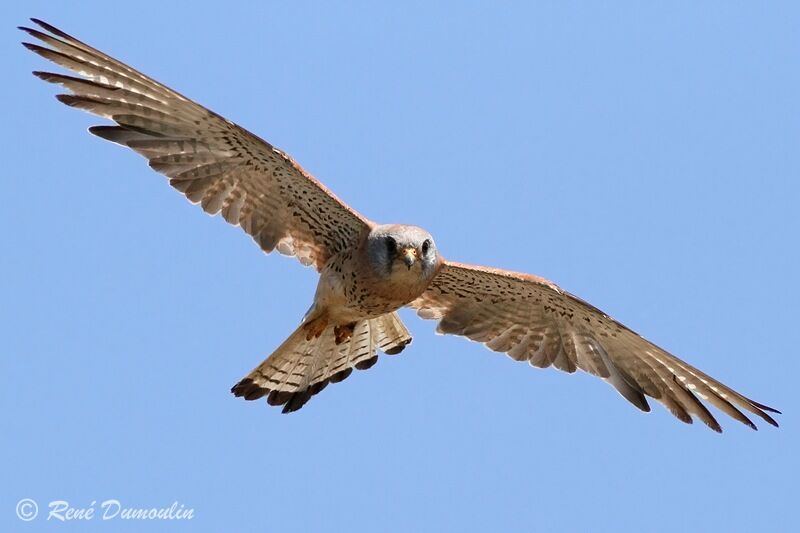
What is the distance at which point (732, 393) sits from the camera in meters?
12.7

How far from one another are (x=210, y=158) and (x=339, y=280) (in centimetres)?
149

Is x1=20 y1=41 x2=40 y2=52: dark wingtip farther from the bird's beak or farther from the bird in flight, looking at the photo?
the bird's beak

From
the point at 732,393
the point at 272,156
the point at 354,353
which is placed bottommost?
the point at 732,393

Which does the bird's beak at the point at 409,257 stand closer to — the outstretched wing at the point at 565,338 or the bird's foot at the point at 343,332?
the outstretched wing at the point at 565,338

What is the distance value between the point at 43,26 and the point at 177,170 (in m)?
1.64

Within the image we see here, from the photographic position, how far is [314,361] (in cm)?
1291

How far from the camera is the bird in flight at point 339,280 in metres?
11.8

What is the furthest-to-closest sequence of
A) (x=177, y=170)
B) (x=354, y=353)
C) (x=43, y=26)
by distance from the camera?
(x=354, y=353) < (x=177, y=170) < (x=43, y=26)

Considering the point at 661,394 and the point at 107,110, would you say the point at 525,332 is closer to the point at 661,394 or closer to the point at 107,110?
the point at 661,394

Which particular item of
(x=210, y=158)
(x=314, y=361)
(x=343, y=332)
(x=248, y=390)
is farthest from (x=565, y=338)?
(x=210, y=158)

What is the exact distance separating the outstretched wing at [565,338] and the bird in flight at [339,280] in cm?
1

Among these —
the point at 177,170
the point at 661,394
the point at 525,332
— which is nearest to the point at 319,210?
the point at 177,170

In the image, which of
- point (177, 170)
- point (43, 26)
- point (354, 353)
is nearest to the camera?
point (43, 26)

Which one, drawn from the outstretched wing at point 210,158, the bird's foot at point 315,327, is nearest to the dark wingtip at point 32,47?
the outstretched wing at point 210,158
